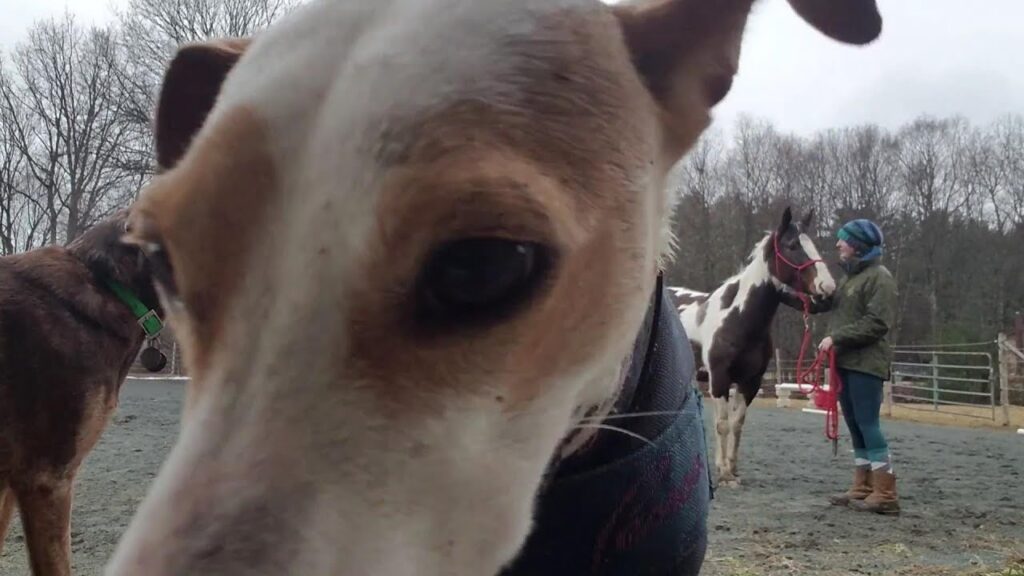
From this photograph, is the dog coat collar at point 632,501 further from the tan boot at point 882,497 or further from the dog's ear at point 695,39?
the tan boot at point 882,497

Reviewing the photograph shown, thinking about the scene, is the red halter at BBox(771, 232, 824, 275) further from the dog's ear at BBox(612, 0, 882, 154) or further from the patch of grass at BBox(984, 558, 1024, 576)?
the dog's ear at BBox(612, 0, 882, 154)

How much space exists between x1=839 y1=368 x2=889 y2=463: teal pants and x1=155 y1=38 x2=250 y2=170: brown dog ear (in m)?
6.08

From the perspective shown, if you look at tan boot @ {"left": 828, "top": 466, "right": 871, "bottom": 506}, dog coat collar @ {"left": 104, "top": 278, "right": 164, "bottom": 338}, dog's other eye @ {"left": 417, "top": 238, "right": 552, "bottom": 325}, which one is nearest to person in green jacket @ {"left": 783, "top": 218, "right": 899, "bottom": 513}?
tan boot @ {"left": 828, "top": 466, "right": 871, "bottom": 506}

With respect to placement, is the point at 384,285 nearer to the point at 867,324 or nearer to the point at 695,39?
the point at 695,39

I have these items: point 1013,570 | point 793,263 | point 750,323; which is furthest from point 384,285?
point 793,263

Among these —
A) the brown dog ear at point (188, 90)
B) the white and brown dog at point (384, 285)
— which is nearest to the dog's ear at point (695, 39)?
the white and brown dog at point (384, 285)

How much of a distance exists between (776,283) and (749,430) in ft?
18.8

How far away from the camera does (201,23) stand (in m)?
26.0

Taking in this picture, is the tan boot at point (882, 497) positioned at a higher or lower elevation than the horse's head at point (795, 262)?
lower

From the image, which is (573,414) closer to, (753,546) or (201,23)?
(753,546)

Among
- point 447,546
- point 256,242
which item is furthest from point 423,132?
point 447,546

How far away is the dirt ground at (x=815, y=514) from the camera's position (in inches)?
202

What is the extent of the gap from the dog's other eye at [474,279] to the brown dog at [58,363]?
345 centimetres

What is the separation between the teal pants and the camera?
6.85 meters
